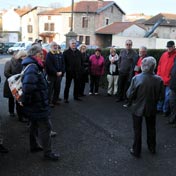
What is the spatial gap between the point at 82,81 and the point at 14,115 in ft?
11.3

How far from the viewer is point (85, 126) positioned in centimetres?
727

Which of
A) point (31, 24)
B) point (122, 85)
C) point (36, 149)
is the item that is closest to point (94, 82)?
point (122, 85)

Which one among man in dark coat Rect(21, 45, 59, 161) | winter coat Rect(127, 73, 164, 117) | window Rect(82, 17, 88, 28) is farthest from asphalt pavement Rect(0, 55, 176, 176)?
window Rect(82, 17, 88, 28)

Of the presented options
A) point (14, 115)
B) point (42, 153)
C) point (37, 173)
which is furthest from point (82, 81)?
point (37, 173)

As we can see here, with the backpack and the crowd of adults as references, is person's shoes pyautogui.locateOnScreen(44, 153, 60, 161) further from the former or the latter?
the backpack

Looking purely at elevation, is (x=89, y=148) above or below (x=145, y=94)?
below

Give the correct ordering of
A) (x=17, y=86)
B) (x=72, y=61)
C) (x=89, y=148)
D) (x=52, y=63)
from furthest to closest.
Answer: (x=72, y=61)
(x=52, y=63)
(x=89, y=148)
(x=17, y=86)

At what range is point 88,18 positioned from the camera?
2205 inches

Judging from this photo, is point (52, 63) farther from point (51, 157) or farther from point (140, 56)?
point (51, 157)

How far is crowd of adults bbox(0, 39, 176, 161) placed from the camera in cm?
495

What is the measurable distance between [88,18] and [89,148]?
5179cm

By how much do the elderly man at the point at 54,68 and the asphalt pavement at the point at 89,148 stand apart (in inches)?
23.3

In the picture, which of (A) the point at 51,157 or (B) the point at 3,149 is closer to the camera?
(A) the point at 51,157

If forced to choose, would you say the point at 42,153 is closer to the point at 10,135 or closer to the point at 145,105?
the point at 10,135
